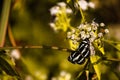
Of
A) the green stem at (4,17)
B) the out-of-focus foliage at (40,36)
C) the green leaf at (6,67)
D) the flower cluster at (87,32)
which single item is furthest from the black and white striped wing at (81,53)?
the out-of-focus foliage at (40,36)

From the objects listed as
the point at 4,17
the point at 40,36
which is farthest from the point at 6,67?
the point at 40,36

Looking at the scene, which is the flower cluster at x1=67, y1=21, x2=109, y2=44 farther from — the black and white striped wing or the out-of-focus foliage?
the out-of-focus foliage

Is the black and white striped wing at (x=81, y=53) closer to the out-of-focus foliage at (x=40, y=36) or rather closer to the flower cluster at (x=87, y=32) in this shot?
the flower cluster at (x=87, y=32)

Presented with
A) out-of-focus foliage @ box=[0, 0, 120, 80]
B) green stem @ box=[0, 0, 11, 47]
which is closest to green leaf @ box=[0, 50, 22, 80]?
green stem @ box=[0, 0, 11, 47]

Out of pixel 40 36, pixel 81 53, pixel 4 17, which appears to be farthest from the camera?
pixel 40 36

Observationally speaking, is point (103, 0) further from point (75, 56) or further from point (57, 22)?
point (75, 56)

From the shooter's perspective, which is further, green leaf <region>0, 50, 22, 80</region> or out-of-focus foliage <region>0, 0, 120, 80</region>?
out-of-focus foliage <region>0, 0, 120, 80</region>

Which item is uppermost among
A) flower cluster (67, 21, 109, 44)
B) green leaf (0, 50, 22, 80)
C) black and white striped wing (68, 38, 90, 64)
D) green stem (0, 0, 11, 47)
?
green stem (0, 0, 11, 47)

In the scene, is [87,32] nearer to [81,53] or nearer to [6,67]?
[81,53]

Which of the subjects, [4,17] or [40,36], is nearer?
[4,17]
